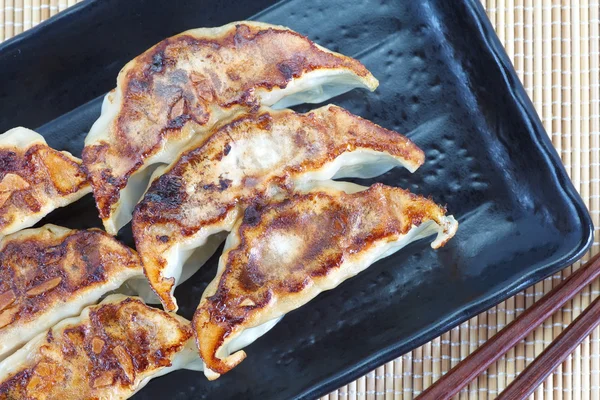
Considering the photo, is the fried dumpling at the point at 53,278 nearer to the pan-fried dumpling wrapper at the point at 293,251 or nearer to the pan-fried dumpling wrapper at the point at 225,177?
the pan-fried dumpling wrapper at the point at 225,177

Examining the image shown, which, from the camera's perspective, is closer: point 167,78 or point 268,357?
point 167,78

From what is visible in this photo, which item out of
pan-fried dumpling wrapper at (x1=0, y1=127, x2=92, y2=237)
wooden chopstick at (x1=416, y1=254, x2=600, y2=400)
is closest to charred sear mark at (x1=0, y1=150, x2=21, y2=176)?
pan-fried dumpling wrapper at (x1=0, y1=127, x2=92, y2=237)

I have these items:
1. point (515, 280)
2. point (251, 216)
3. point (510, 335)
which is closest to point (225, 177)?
point (251, 216)

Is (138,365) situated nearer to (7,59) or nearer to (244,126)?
(244,126)

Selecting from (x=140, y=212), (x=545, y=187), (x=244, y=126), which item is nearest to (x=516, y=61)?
(x=545, y=187)

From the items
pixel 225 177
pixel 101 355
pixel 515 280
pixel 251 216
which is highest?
pixel 225 177

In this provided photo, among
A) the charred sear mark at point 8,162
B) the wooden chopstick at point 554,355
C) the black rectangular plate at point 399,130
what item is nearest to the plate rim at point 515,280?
the black rectangular plate at point 399,130

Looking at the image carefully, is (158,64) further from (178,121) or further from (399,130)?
(399,130)
